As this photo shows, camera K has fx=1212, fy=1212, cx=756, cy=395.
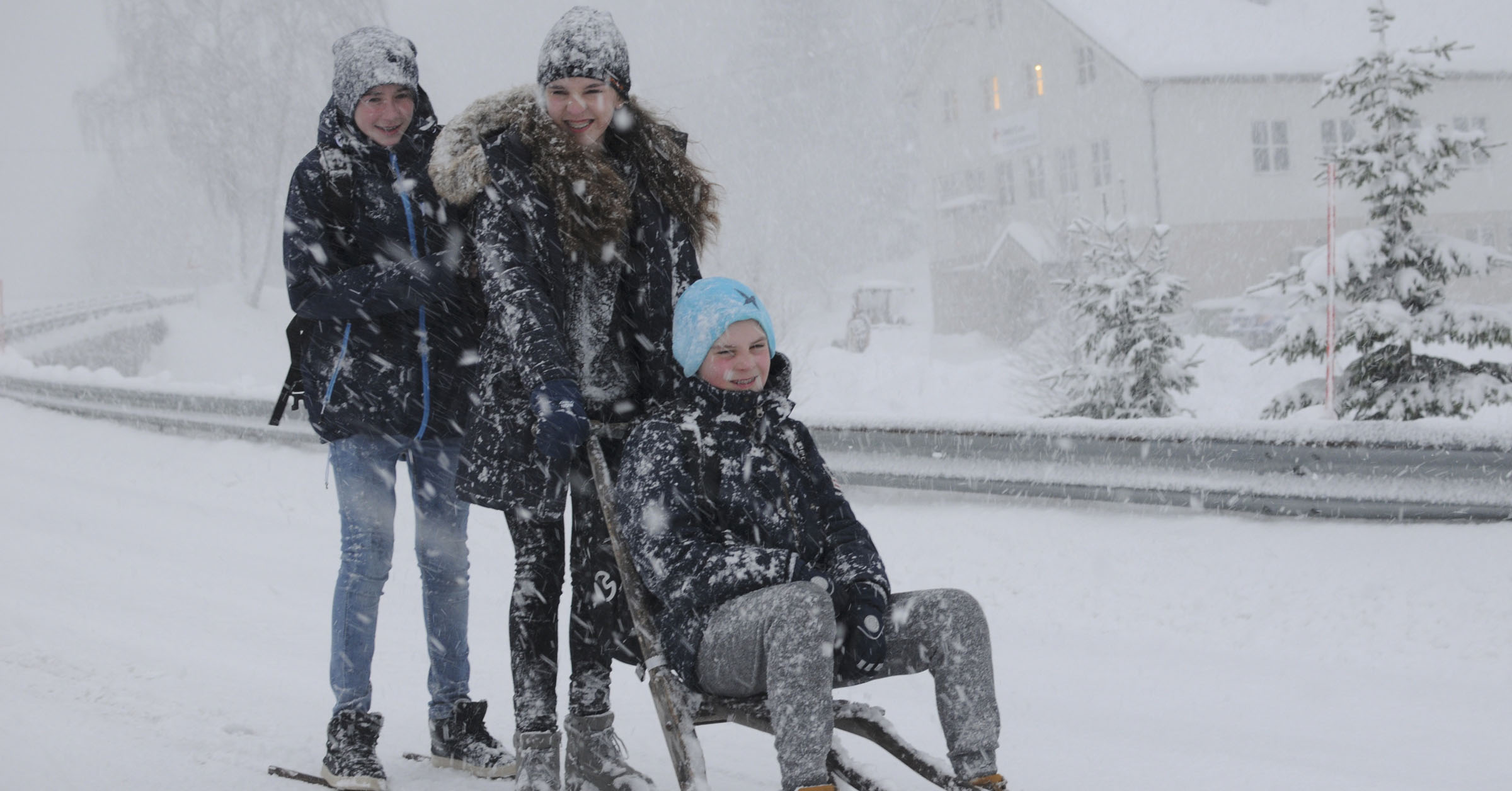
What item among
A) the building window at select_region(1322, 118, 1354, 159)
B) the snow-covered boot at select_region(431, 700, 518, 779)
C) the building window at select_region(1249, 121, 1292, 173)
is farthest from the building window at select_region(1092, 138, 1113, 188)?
the snow-covered boot at select_region(431, 700, 518, 779)

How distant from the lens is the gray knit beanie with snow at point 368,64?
3.66m

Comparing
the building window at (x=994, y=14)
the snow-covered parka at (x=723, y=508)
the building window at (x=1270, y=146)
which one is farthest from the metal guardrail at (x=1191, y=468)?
the building window at (x=994, y=14)

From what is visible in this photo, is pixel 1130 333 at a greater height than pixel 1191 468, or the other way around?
pixel 1130 333

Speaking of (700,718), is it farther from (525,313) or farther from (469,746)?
(469,746)

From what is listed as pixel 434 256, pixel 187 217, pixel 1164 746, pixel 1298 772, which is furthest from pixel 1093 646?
pixel 187 217

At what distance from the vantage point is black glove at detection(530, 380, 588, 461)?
10.2ft

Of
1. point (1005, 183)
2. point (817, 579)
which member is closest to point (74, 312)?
point (1005, 183)

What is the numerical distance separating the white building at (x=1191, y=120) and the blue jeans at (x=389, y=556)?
81.8 ft

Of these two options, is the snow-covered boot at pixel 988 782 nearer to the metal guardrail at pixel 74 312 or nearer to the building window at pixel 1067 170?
the metal guardrail at pixel 74 312

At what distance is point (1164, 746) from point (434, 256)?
2881 millimetres

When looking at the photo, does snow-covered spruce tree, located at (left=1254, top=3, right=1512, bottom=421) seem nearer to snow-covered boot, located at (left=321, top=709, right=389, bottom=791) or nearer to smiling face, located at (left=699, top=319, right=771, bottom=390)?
smiling face, located at (left=699, top=319, right=771, bottom=390)

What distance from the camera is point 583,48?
3.39 meters

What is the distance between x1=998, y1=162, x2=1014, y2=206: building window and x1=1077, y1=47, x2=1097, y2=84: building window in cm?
381

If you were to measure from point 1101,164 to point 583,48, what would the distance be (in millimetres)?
31575
